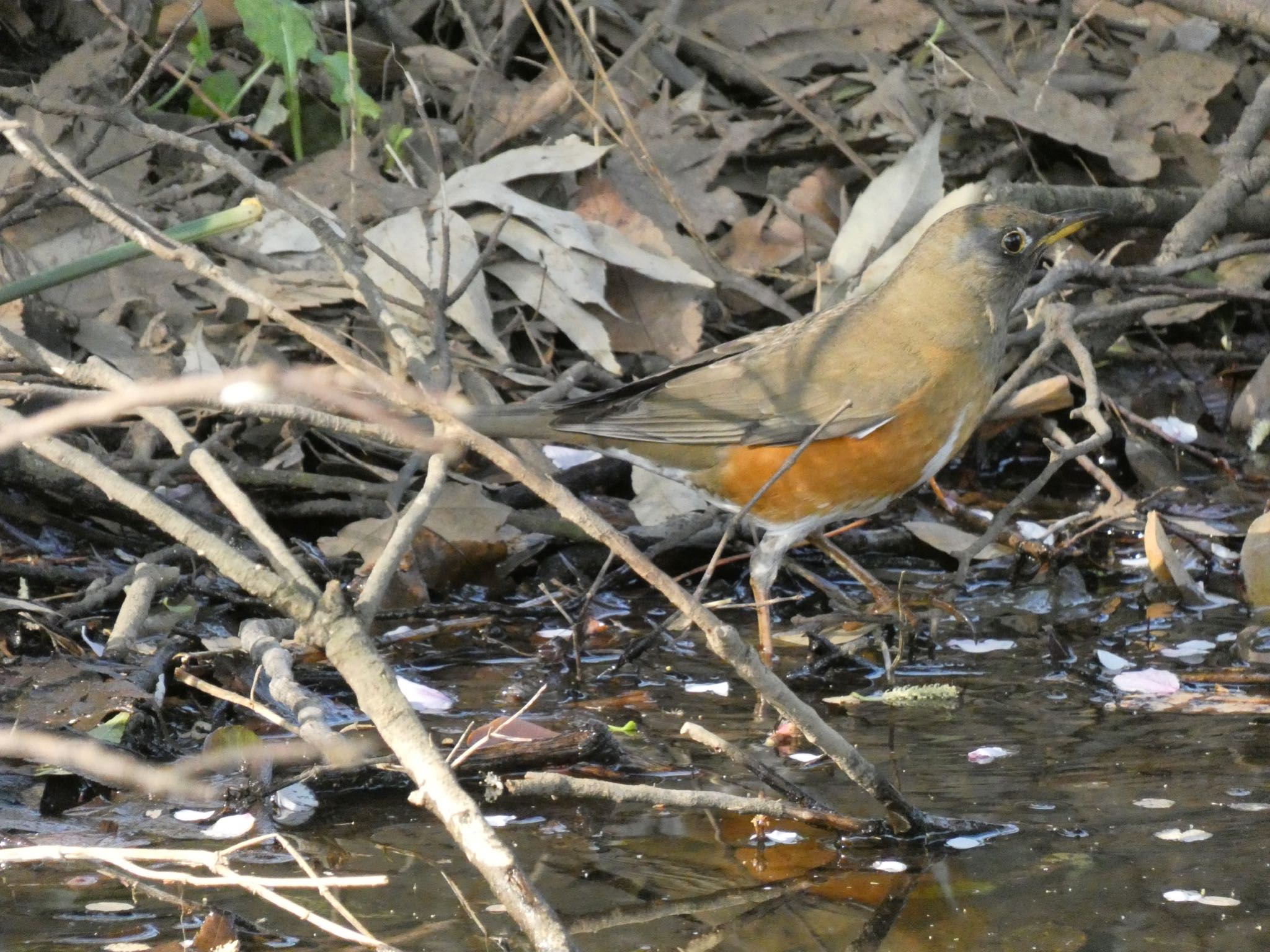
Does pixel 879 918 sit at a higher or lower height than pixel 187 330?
lower

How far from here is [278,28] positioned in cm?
529

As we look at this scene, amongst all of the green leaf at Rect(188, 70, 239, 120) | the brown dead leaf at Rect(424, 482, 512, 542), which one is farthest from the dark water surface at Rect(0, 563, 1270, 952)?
the green leaf at Rect(188, 70, 239, 120)

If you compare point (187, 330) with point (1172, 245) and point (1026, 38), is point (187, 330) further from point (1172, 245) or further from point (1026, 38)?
point (1026, 38)

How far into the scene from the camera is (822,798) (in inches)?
131

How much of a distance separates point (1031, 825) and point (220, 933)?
158 cm

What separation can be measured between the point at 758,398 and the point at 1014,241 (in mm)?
908

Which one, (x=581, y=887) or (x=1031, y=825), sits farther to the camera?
(x=1031, y=825)

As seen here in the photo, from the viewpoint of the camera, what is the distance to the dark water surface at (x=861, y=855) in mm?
2734

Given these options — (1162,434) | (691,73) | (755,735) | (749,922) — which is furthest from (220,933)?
(691,73)

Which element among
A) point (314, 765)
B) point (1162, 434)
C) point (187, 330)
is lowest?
point (1162, 434)

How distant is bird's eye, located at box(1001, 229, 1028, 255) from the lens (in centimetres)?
473

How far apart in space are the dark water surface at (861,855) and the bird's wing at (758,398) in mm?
889

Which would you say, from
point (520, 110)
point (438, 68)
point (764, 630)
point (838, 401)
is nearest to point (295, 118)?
point (438, 68)

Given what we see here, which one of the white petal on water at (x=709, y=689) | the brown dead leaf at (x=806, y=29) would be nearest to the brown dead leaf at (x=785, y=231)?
the brown dead leaf at (x=806, y=29)
